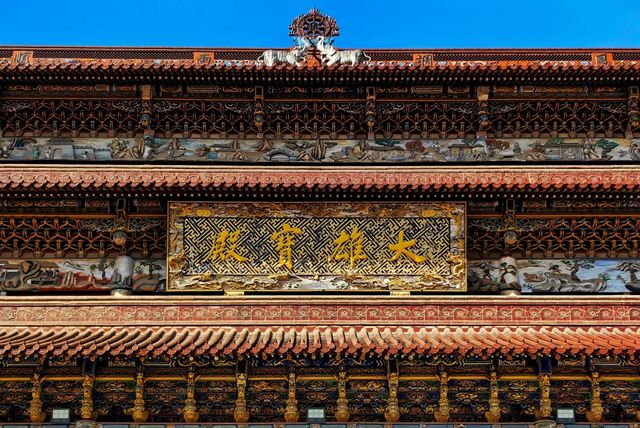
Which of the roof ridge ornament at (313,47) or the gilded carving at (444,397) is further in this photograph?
the roof ridge ornament at (313,47)

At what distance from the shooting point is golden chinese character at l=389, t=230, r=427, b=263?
14.6 meters

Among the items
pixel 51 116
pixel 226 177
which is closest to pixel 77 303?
pixel 226 177

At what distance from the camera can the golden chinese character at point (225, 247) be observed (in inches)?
571

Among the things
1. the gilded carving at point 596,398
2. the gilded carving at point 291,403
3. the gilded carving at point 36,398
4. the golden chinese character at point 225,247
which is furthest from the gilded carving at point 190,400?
the gilded carving at point 596,398

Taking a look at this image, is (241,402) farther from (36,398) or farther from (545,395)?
Result: (545,395)

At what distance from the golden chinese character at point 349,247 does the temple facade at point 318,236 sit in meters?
0.03

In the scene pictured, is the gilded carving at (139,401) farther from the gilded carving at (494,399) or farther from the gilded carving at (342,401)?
the gilded carving at (494,399)

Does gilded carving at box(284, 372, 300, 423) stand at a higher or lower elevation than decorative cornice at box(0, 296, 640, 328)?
lower

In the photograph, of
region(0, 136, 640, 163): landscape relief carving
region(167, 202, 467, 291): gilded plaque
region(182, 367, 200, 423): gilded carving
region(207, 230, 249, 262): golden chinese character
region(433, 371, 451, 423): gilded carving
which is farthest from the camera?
region(0, 136, 640, 163): landscape relief carving

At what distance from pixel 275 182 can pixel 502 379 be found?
489 cm

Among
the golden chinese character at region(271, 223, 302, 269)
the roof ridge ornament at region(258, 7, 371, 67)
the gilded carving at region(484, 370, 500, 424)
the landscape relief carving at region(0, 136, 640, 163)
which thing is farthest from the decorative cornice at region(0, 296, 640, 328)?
the roof ridge ornament at region(258, 7, 371, 67)

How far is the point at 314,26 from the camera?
57.9 feet

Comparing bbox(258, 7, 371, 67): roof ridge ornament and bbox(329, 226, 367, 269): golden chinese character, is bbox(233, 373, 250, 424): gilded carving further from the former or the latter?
bbox(258, 7, 371, 67): roof ridge ornament

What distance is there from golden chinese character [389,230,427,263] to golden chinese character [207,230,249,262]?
8.43 feet
